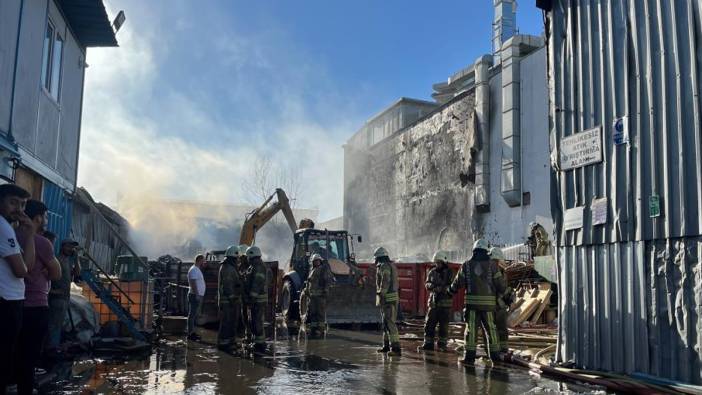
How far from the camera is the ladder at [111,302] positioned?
9031 millimetres

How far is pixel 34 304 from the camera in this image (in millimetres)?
5551

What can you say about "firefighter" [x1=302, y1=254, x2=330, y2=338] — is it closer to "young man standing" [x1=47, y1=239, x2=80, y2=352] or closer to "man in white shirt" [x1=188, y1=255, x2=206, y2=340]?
"man in white shirt" [x1=188, y1=255, x2=206, y2=340]

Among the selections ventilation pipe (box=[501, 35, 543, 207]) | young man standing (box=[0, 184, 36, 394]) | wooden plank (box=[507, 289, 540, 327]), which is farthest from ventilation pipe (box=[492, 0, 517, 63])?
young man standing (box=[0, 184, 36, 394])

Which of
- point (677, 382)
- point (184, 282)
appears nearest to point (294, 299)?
point (184, 282)

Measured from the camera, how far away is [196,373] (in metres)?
7.60

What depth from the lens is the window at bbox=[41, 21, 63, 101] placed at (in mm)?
9469

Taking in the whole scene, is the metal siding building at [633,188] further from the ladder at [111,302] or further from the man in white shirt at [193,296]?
the man in white shirt at [193,296]

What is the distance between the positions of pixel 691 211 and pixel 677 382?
75.4 inches

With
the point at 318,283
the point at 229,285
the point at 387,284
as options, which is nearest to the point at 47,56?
the point at 229,285

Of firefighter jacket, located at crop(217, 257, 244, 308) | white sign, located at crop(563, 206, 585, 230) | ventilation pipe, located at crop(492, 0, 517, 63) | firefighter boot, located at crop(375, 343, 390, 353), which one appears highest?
ventilation pipe, located at crop(492, 0, 517, 63)

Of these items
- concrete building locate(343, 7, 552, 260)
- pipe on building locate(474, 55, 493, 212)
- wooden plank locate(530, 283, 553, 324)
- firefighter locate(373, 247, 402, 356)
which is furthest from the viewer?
pipe on building locate(474, 55, 493, 212)

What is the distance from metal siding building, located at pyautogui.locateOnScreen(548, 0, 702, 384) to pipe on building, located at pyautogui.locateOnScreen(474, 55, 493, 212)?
1641 centimetres

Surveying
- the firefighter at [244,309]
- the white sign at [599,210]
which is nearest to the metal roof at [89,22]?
the firefighter at [244,309]

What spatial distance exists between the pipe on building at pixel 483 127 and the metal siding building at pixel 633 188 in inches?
646
